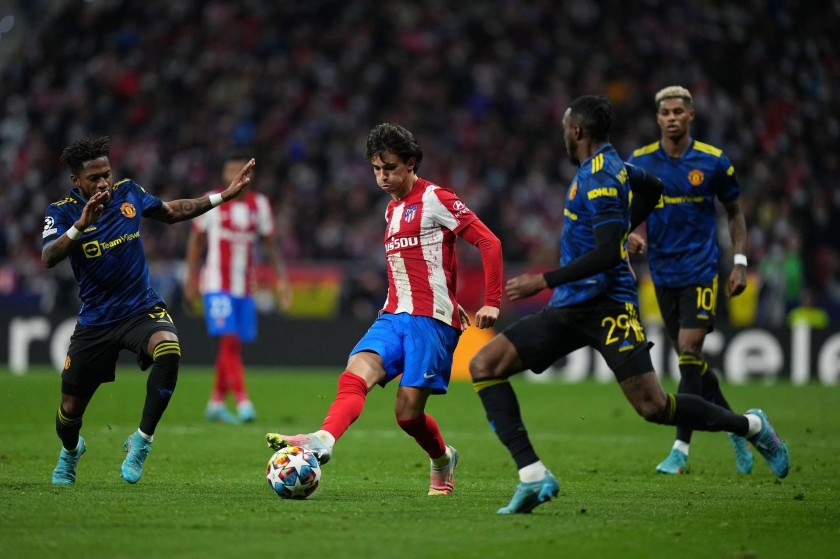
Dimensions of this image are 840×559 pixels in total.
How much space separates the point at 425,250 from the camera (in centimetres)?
744

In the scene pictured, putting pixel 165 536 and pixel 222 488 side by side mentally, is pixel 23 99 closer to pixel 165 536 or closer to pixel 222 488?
pixel 222 488

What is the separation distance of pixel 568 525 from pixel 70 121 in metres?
24.6

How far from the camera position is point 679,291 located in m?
9.45

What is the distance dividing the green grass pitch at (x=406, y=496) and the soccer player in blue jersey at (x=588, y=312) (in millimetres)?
577

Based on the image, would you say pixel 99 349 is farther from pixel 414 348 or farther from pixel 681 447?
pixel 681 447

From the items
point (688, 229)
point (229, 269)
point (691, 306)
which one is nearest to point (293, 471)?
point (691, 306)

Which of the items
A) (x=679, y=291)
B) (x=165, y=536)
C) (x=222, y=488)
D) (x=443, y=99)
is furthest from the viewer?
(x=443, y=99)

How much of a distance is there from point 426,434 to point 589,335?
1220 millimetres

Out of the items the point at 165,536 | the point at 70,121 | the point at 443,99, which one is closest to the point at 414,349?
the point at 165,536

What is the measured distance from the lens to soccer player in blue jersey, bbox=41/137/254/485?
7.82 metres

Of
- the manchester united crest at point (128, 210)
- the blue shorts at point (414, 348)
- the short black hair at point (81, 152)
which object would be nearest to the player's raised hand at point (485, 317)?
the blue shorts at point (414, 348)

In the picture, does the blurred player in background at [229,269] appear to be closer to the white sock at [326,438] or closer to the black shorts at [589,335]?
the white sock at [326,438]

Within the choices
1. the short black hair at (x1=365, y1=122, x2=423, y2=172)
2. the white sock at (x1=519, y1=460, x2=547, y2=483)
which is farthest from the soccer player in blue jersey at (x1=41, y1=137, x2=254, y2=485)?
the white sock at (x1=519, y1=460, x2=547, y2=483)

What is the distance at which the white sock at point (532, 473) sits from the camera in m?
6.48
